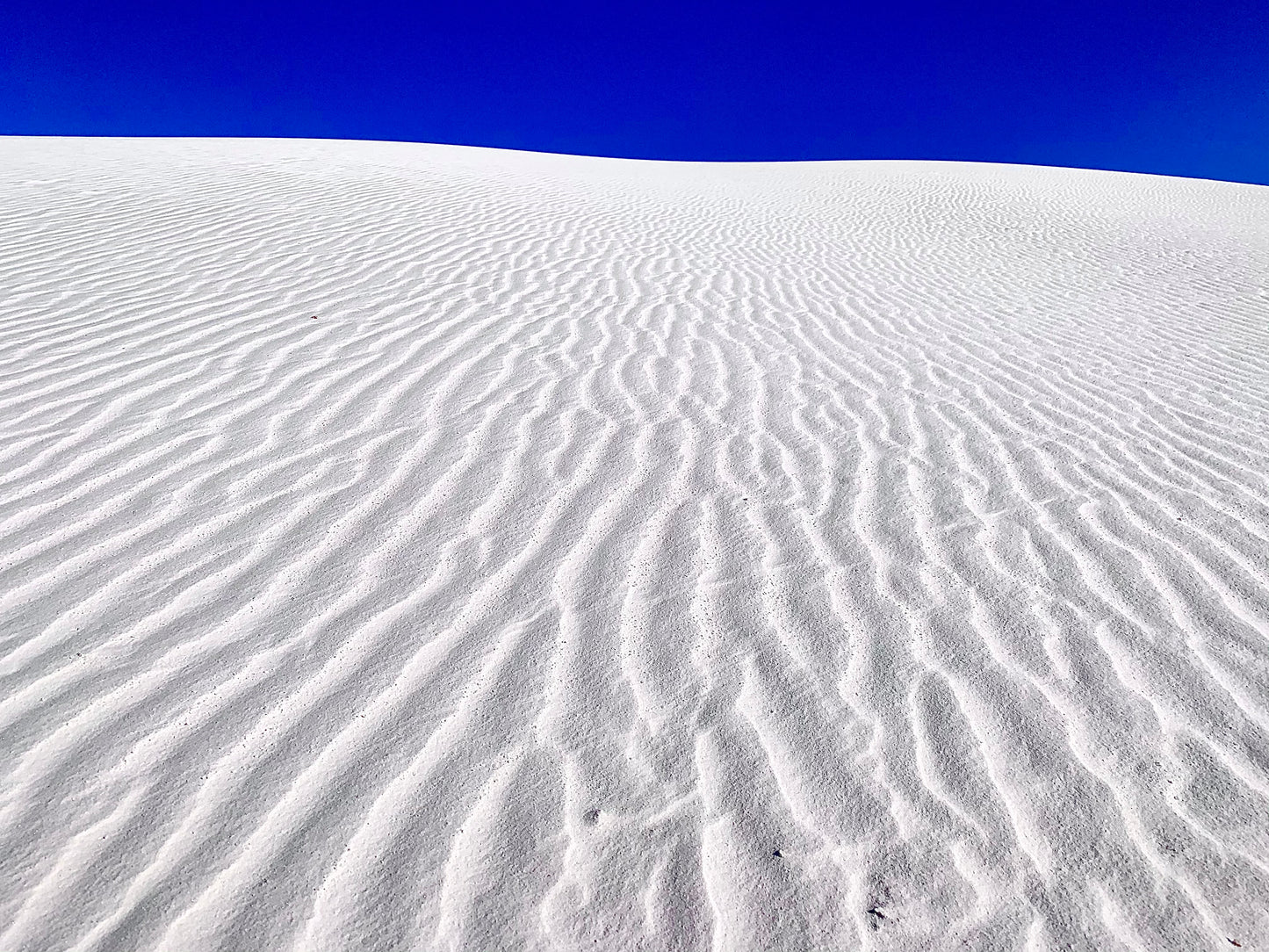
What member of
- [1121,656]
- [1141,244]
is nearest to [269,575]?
[1121,656]

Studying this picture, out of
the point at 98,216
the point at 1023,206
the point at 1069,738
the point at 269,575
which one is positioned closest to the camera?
the point at 1069,738

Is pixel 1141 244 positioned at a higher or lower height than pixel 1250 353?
lower

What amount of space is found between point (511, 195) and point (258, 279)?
7523 millimetres

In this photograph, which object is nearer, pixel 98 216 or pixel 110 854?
pixel 110 854

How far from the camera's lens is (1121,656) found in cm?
257

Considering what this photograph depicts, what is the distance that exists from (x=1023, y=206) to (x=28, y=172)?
17.7m

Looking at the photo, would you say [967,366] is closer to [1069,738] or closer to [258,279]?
[1069,738]

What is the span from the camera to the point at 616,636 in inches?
104

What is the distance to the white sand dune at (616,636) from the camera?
1840mm

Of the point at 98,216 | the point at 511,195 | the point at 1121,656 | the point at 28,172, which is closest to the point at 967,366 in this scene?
the point at 1121,656

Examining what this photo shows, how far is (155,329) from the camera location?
5.50 meters

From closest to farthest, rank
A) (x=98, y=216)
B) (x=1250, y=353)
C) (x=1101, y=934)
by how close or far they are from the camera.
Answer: (x=1101, y=934) < (x=1250, y=353) < (x=98, y=216)

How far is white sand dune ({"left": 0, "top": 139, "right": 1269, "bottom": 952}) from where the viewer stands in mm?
1840

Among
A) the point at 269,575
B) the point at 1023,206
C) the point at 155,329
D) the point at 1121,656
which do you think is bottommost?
the point at 1023,206
